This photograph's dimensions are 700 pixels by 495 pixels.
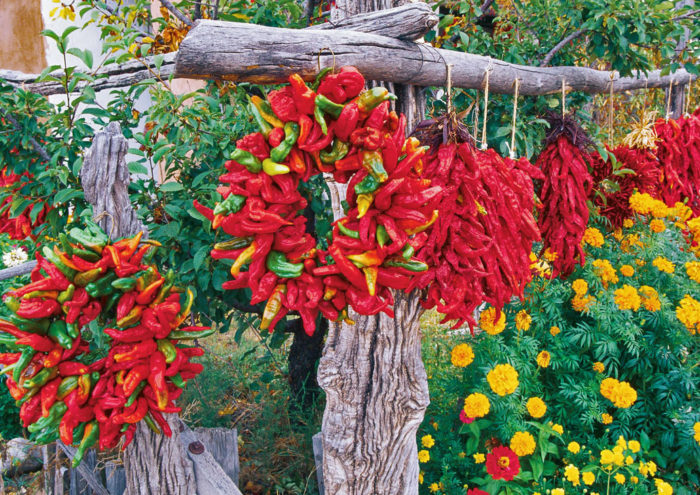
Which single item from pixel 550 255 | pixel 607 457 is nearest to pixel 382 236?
pixel 550 255

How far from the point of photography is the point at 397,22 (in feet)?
4.33

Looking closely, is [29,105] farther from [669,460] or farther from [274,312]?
[669,460]

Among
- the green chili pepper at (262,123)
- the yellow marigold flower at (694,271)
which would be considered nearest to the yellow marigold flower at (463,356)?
the yellow marigold flower at (694,271)

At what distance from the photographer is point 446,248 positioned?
1322mm

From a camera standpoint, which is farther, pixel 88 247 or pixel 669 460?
pixel 669 460

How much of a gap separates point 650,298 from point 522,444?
32.1 inches

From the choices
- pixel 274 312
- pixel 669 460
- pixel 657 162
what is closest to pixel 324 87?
pixel 274 312

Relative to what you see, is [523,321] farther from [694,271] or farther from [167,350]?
[167,350]

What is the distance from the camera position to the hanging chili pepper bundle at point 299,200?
1055mm

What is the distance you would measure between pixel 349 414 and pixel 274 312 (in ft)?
2.02

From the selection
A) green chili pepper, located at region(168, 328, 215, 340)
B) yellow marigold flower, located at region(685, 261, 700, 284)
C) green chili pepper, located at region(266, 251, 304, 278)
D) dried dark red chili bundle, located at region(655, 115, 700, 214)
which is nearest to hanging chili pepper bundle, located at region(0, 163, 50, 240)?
green chili pepper, located at region(168, 328, 215, 340)

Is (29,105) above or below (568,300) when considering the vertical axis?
above

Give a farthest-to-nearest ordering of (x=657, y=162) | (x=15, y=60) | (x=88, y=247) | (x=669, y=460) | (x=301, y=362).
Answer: (x=15, y=60)
(x=301, y=362)
(x=657, y=162)
(x=669, y=460)
(x=88, y=247)

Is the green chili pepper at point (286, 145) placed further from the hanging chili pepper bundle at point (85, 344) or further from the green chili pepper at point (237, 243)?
the hanging chili pepper bundle at point (85, 344)
